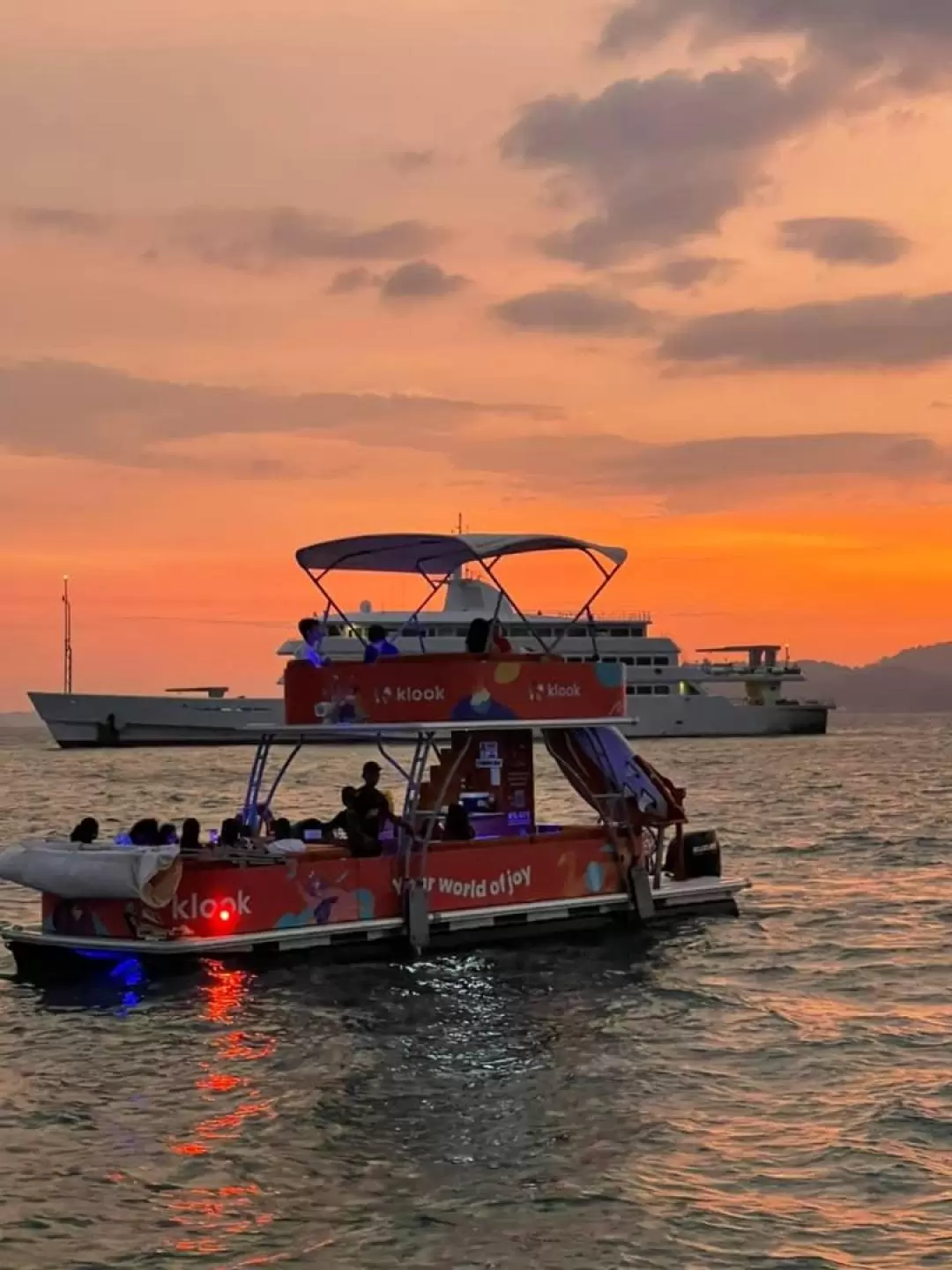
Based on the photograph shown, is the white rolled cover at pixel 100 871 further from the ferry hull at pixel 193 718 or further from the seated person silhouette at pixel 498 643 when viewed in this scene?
the ferry hull at pixel 193 718

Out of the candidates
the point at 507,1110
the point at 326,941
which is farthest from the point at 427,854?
the point at 507,1110

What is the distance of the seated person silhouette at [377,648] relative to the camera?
18234 mm

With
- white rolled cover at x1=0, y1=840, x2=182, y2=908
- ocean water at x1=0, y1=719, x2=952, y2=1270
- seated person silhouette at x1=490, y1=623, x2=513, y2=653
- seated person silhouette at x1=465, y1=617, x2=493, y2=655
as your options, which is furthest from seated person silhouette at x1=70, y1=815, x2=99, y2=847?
seated person silhouette at x1=490, y1=623, x2=513, y2=653

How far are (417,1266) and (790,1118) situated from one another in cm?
398

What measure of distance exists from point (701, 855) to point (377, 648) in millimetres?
5781

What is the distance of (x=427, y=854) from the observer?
1762 cm

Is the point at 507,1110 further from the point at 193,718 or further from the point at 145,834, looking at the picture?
the point at 193,718

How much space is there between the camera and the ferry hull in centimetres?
10788

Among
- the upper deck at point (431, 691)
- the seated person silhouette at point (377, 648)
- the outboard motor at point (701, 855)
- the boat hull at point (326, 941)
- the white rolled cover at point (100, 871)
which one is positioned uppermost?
the seated person silhouette at point (377, 648)

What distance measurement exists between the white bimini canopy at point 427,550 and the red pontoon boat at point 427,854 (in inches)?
1.4

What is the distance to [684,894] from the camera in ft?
67.4

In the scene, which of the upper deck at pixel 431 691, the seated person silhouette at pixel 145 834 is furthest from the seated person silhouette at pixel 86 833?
the upper deck at pixel 431 691

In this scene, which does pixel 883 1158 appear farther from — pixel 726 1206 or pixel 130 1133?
pixel 130 1133

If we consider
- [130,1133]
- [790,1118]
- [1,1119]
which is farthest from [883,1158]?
[1,1119]
